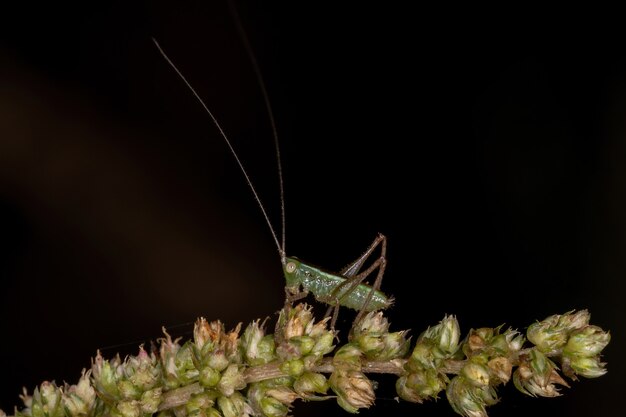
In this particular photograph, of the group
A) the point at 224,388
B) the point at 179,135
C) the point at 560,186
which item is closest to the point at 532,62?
the point at 560,186

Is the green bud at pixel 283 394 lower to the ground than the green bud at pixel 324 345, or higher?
lower

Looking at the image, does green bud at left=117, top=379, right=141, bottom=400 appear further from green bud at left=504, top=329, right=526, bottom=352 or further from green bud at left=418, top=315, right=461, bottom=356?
green bud at left=504, top=329, right=526, bottom=352

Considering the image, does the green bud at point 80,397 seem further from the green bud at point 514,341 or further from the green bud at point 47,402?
the green bud at point 514,341

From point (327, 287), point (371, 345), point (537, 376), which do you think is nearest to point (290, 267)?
point (327, 287)

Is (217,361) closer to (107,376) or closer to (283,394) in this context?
(283,394)

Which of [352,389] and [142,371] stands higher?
[142,371]

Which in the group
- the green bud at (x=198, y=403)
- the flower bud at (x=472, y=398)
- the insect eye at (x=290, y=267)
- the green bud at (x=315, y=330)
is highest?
the green bud at (x=315, y=330)

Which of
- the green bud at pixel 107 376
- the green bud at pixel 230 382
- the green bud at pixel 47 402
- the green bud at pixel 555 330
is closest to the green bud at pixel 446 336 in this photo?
the green bud at pixel 555 330
